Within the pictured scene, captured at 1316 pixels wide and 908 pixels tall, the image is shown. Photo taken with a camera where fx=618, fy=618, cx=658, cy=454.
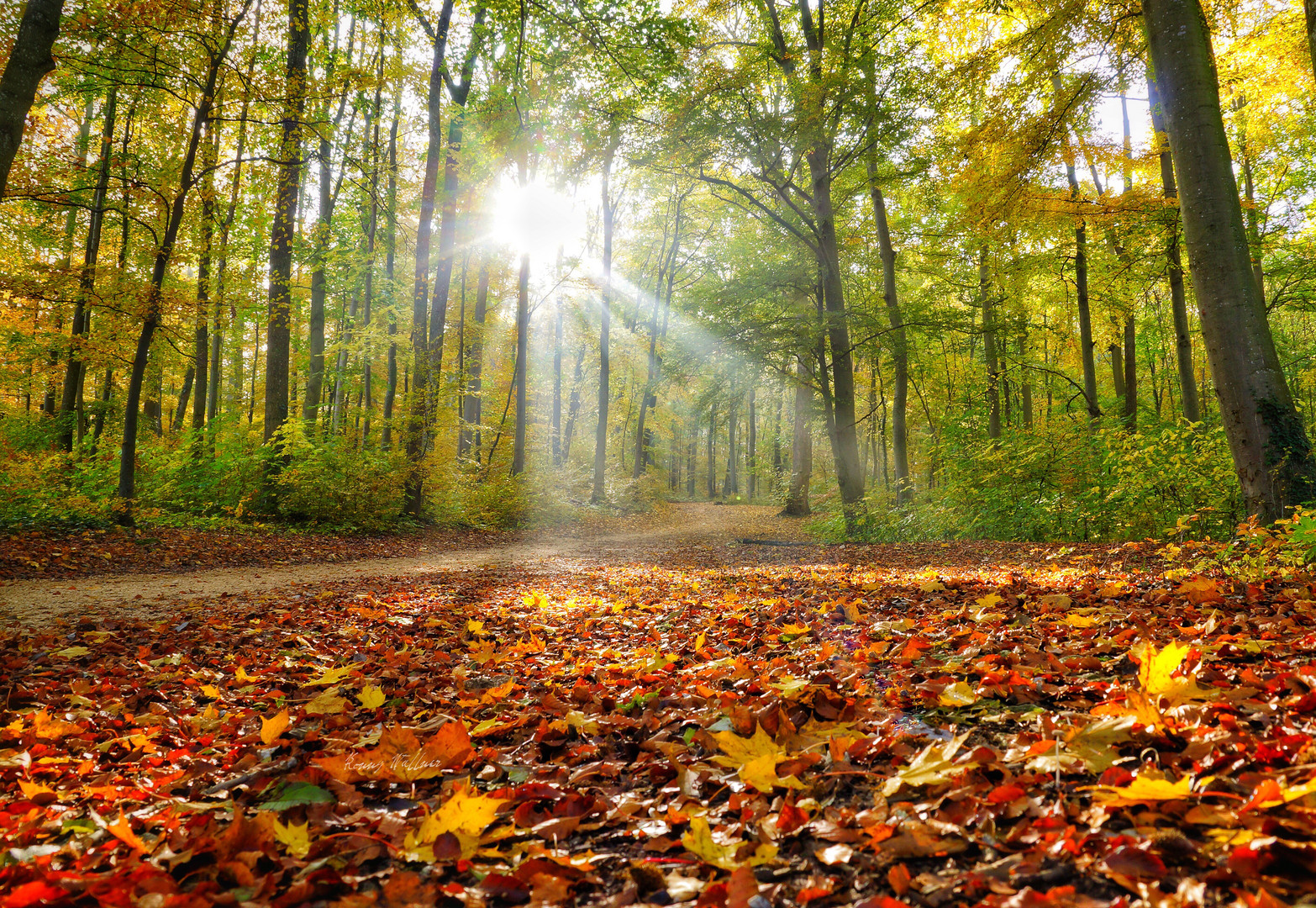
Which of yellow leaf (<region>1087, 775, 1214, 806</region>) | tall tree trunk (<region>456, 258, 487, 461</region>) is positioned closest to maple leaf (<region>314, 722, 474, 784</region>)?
yellow leaf (<region>1087, 775, 1214, 806</region>)

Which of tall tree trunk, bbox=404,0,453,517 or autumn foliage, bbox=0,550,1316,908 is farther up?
tall tree trunk, bbox=404,0,453,517

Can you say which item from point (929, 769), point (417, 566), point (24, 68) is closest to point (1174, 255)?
point (929, 769)

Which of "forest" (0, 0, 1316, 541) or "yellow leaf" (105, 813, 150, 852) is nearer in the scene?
"yellow leaf" (105, 813, 150, 852)

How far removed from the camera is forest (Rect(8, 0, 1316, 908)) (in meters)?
1.34

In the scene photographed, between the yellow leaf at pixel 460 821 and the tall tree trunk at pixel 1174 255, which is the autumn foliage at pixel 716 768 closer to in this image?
the yellow leaf at pixel 460 821

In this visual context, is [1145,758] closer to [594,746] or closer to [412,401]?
[594,746]

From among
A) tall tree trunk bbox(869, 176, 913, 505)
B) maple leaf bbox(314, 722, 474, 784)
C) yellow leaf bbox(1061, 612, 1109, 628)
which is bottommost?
A: maple leaf bbox(314, 722, 474, 784)

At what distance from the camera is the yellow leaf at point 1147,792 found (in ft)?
3.63

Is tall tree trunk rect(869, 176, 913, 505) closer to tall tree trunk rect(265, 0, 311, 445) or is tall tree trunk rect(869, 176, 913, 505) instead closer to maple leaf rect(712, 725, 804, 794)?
tall tree trunk rect(265, 0, 311, 445)

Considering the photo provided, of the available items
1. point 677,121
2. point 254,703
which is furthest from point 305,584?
point 677,121

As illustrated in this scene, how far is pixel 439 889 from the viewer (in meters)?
1.25

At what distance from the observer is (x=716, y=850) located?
1.27m

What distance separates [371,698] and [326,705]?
0.54ft

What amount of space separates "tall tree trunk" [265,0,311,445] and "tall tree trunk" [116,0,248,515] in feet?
4.17
